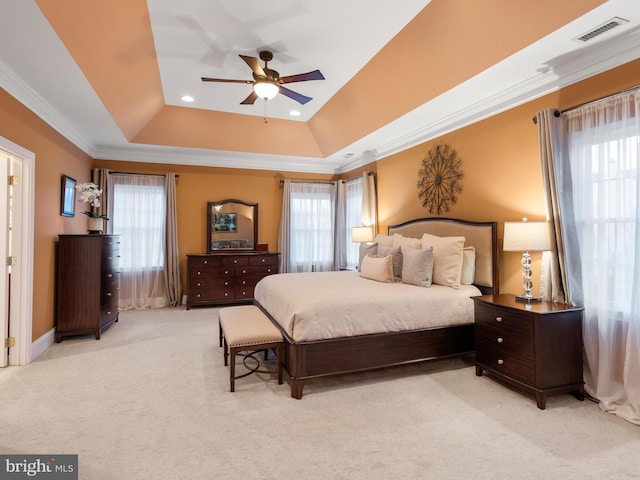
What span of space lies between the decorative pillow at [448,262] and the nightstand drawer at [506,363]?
742 millimetres

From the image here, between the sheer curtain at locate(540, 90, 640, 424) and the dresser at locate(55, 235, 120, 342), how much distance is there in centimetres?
520

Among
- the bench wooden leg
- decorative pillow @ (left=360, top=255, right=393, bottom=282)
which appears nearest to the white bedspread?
decorative pillow @ (left=360, top=255, right=393, bottom=282)

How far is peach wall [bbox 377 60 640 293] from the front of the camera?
2.95 metres

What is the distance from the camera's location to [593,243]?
286 centimetres

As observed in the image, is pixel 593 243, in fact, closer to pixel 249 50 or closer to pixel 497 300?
pixel 497 300

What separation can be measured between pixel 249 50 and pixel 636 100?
3466 millimetres

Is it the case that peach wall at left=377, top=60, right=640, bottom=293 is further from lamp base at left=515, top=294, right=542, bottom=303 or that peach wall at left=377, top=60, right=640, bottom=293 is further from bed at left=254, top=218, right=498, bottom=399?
lamp base at left=515, top=294, right=542, bottom=303

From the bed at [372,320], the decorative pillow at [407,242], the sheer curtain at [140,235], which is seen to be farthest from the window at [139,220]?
the decorative pillow at [407,242]

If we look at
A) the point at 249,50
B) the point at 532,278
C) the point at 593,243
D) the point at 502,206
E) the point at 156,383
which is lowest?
the point at 156,383

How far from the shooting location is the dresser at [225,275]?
6.16m

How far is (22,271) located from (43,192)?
0.97 meters

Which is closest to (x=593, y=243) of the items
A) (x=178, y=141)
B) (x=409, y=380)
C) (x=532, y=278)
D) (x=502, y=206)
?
(x=532, y=278)

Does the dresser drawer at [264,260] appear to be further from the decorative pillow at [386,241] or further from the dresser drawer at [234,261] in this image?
the decorative pillow at [386,241]

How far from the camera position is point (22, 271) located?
11.8 feet
